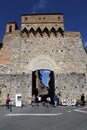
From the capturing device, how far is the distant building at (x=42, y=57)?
68.1ft

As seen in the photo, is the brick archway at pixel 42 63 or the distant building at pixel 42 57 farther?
the brick archway at pixel 42 63

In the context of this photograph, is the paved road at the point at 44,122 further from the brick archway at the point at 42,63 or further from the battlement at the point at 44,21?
the battlement at the point at 44,21

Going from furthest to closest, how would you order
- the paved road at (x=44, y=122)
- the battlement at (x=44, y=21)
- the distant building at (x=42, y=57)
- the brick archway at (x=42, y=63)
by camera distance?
the battlement at (x=44, y=21)
the brick archway at (x=42, y=63)
the distant building at (x=42, y=57)
the paved road at (x=44, y=122)

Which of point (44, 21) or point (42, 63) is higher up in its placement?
point (44, 21)

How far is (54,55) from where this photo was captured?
21.5 m

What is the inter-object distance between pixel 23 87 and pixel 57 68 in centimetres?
364

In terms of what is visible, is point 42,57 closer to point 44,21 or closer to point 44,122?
point 44,21

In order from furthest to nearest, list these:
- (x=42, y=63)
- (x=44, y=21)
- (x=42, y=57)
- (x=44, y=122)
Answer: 1. (x=44, y=21)
2. (x=42, y=63)
3. (x=42, y=57)
4. (x=44, y=122)

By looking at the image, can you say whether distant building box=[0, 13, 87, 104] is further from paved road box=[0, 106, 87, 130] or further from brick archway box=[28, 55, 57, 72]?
paved road box=[0, 106, 87, 130]

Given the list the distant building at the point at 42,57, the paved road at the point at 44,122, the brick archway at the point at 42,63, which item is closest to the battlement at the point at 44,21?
the distant building at the point at 42,57

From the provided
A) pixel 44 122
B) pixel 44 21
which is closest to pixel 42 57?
pixel 44 21

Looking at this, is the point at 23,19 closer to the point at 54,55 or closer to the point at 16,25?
the point at 16,25

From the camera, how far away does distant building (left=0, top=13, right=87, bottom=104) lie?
2077 centimetres

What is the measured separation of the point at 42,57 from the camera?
70.6ft
